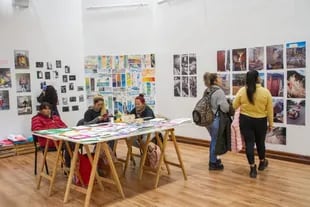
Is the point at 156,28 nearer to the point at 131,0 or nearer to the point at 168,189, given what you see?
the point at 131,0

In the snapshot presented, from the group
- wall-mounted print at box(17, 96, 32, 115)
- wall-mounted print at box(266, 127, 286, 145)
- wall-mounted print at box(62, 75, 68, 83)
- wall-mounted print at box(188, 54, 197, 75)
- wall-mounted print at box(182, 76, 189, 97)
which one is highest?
wall-mounted print at box(188, 54, 197, 75)

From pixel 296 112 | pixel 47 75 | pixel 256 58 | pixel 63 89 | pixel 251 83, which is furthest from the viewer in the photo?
pixel 63 89

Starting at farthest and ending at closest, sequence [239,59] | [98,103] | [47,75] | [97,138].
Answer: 1. [47,75]
2. [239,59]
3. [98,103]
4. [97,138]

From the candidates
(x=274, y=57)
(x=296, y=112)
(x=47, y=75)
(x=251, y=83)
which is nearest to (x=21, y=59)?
(x=47, y=75)

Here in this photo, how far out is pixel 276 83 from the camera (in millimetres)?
5582

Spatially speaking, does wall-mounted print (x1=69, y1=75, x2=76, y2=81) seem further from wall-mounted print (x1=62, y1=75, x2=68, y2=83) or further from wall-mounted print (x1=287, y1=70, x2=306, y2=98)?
wall-mounted print (x1=287, y1=70, x2=306, y2=98)

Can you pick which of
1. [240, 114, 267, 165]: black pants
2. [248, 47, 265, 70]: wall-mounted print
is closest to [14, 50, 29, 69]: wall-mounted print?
[248, 47, 265, 70]: wall-mounted print

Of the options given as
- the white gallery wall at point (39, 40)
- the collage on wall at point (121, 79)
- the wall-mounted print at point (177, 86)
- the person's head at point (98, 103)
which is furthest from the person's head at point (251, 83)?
the white gallery wall at point (39, 40)

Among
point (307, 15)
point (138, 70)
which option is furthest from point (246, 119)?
point (138, 70)

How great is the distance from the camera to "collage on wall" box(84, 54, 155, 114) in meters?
7.74

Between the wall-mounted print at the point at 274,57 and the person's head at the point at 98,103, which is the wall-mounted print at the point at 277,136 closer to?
the wall-mounted print at the point at 274,57

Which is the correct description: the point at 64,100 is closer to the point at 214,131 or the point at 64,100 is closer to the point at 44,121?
the point at 44,121

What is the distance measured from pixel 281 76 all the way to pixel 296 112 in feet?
2.00

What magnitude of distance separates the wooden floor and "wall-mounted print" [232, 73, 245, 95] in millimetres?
1352
